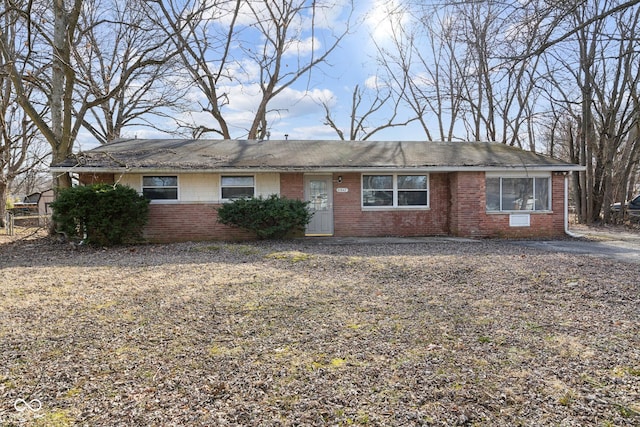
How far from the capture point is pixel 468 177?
500 inches

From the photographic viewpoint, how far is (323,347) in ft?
12.1

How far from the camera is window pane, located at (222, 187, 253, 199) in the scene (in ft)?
41.6

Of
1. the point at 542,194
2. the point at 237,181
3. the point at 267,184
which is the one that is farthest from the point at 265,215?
the point at 542,194

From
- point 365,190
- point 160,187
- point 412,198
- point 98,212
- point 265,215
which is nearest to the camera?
point 98,212

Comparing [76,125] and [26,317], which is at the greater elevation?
[76,125]

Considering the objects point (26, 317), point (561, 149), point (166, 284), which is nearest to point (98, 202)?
point (166, 284)

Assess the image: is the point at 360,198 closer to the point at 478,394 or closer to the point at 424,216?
the point at 424,216

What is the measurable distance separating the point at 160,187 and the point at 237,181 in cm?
232

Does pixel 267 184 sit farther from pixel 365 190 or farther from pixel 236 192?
pixel 365 190

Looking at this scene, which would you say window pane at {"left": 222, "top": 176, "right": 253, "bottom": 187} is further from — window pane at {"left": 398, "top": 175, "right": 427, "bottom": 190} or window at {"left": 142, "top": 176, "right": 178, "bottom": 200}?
Result: window pane at {"left": 398, "top": 175, "right": 427, "bottom": 190}

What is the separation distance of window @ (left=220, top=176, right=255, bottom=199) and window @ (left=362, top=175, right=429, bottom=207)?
3665 mm

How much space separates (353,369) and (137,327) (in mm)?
2452

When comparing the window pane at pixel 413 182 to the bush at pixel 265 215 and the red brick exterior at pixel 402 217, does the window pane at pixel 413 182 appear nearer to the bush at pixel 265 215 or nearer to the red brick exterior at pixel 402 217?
the red brick exterior at pixel 402 217

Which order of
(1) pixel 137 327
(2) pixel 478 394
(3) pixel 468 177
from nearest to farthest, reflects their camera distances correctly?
(2) pixel 478 394, (1) pixel 137 327, (3) pixel 468 177
